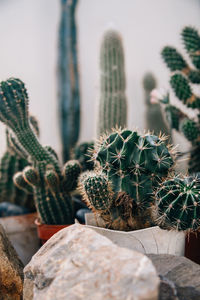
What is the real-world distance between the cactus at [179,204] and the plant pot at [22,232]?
682 mm

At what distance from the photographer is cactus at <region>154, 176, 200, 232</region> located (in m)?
0.95

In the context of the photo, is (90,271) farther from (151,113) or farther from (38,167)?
(151,113)

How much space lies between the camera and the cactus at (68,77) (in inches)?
80.4

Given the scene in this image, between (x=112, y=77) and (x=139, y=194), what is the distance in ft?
2.89

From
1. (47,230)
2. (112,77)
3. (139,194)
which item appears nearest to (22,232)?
(47,230)

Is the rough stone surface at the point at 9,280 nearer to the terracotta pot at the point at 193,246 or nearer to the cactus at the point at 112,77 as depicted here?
the terracotta pot at the point at 193,246

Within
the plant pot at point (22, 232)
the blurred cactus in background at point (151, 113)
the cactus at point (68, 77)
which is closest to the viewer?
the plant pot at point (22, 232)

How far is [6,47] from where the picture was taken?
2.07 meters

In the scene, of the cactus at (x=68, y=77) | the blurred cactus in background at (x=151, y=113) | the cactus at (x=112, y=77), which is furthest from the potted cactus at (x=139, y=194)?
the cactus at (x=68, y=77)

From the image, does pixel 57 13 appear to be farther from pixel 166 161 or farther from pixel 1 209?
pixel 166 161

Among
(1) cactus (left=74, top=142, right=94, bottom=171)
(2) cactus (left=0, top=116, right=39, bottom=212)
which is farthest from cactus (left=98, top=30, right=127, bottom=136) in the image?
(2) cactus (left=0, top=116, right=39, bottom=212)

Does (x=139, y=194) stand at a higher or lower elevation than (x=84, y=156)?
lower

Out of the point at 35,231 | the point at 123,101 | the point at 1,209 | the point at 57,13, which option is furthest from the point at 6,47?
the point at 35,231

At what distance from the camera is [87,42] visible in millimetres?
2281
